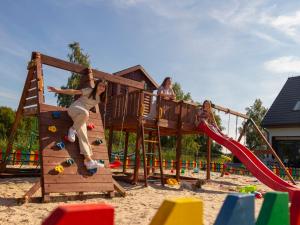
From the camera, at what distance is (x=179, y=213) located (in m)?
1.44

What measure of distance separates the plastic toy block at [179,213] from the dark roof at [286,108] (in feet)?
77.6

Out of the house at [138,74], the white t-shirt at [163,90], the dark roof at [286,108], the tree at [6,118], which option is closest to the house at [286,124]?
the dark roof at [286,108]

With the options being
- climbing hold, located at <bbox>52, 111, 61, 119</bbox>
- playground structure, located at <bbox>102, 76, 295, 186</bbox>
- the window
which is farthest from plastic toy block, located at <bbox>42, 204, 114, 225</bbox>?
the window

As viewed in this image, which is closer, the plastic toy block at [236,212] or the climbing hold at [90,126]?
the plastic toy block at [236,212]

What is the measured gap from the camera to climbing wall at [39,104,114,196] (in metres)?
6.03

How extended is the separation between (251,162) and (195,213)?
28.2ft

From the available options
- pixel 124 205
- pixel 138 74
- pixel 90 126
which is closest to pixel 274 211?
pixel 124 205

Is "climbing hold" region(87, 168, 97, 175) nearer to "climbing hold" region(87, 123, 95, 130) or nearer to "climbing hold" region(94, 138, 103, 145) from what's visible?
"climbing hold" region(94, 138, 103, 145)

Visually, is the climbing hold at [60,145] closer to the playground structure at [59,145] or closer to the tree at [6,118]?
the playground structure at [59,145]

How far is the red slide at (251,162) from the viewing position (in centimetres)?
908

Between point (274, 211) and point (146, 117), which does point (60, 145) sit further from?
point (274, 211)

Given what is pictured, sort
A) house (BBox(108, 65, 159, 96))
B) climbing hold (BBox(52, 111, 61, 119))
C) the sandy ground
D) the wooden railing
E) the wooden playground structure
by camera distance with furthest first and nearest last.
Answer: house (BBox(108, 65, 159, 96)) → the wooden railing → climbing hold (BBox(52, 111, 61, 119)) → the wooden playground structure → the sandy ground

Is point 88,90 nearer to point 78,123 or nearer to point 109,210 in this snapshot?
point 78,123

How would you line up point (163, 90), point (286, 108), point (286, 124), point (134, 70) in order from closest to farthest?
point (163, 90) → point (134, 70) → point (286, 124) → point (286, 108)
